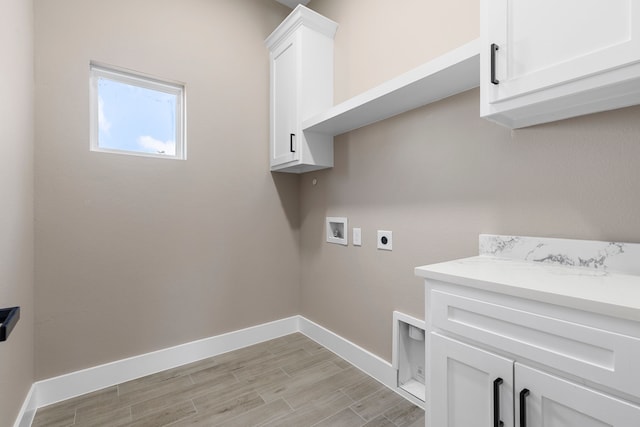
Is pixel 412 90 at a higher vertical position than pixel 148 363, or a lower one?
higher

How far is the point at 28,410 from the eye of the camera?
157 centimetres

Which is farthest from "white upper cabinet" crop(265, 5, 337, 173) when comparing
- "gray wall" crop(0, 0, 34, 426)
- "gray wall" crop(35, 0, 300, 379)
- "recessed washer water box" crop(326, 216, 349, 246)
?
"gray wall" crop(0, 0, 34, 426)

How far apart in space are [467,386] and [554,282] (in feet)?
1.49

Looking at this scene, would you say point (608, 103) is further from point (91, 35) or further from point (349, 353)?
point (91, 35)

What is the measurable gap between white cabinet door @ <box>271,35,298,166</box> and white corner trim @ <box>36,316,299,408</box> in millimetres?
1486

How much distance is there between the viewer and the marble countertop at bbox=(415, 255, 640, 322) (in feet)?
2.37

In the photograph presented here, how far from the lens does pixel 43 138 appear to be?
5.64 feet

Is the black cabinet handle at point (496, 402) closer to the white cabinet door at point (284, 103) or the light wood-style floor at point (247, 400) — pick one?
the light wood-style floor at point (247, 400)

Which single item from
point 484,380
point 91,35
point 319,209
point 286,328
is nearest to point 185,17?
point 91,35

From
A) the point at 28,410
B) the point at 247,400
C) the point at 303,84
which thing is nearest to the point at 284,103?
the point at 303,84

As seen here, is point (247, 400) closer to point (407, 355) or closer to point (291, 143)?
point (407, 355)

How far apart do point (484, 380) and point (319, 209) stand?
1752 mm

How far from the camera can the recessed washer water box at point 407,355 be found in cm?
177

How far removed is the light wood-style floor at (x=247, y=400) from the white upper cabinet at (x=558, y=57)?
Result: 1.63 m
